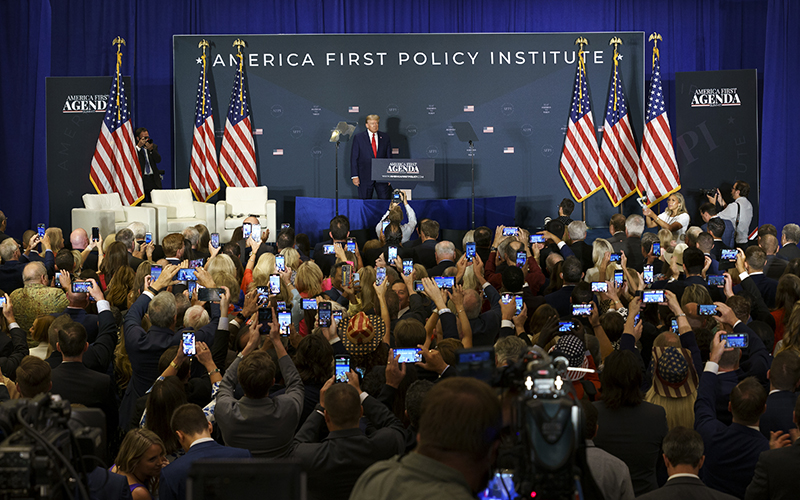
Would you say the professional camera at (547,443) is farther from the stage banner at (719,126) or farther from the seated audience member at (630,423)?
the stage banner at (719,126)

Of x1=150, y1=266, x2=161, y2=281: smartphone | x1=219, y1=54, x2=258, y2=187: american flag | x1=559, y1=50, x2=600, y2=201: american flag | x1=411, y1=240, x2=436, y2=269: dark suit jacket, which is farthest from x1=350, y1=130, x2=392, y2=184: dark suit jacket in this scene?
x1=150, y1=266, x2=161, y2=281: smartphone

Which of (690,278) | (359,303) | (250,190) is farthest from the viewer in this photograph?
(250,190)

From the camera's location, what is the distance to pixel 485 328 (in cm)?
521

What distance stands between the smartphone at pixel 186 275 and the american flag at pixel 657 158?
8883mm

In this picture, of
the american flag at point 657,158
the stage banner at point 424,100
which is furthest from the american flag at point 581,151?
the american flag at point 657,158

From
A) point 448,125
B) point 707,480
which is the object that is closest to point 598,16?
point 448,125

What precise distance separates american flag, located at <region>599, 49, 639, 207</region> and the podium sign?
342cm

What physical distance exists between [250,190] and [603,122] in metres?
5.84

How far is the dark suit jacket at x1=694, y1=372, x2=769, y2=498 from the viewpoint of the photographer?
3525 mm

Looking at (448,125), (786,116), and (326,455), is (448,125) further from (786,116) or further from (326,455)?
(326,455)

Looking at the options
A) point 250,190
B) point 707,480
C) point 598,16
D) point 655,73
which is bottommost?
point 707,480

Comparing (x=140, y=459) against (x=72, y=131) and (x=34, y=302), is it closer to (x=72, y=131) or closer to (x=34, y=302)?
(x=34, y=302)

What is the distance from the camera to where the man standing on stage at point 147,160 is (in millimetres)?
12367

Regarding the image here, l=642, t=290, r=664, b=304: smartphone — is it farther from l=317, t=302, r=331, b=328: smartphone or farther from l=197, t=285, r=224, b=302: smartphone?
l=197, t=285, r=224, b=302: smartphone
